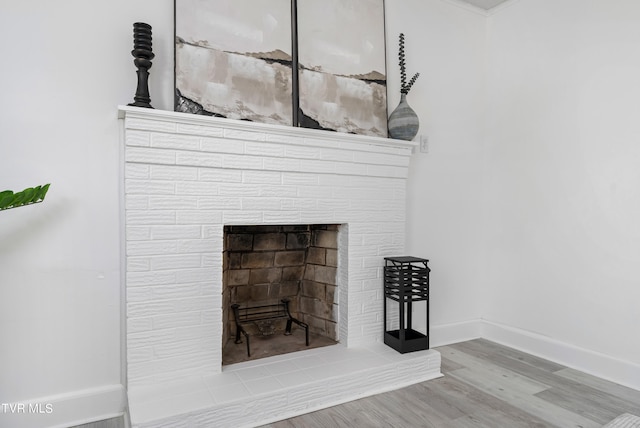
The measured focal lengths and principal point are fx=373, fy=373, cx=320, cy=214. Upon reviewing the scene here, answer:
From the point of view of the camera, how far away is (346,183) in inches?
86.7

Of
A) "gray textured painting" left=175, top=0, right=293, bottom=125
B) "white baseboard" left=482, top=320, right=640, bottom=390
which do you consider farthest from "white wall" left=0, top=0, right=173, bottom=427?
"white baseboard" left=482, top=320, right=640, bottom=390

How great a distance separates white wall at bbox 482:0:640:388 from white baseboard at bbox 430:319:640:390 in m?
0.01

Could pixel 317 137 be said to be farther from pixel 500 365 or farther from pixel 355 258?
pixel 500 365

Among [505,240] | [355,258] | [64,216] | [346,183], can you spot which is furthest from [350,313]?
[64,216]

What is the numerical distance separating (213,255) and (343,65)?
4.46ft

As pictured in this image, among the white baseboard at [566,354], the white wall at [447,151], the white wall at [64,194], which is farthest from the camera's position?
the white wall at [447,151]

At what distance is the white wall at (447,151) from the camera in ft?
8.48

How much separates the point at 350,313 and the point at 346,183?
77 centimetres

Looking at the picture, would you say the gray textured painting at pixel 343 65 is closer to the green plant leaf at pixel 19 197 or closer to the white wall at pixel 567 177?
the white wall at pixel 567 177

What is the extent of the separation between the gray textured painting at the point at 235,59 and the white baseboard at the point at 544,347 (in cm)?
192

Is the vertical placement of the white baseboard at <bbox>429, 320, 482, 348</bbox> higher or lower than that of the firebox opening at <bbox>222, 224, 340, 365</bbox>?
lower

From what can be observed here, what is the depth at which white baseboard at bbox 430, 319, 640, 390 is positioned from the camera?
211 cm

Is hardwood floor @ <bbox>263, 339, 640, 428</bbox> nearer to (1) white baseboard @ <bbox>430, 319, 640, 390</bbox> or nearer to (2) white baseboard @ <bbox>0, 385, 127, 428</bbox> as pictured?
(1) white baseboard @ <bbox>430, 319, 640, 390</bbox>

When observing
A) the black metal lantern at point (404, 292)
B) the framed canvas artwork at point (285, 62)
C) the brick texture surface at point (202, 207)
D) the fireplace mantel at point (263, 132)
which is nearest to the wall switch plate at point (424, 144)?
the fireplace mantel at point (263, 132)
